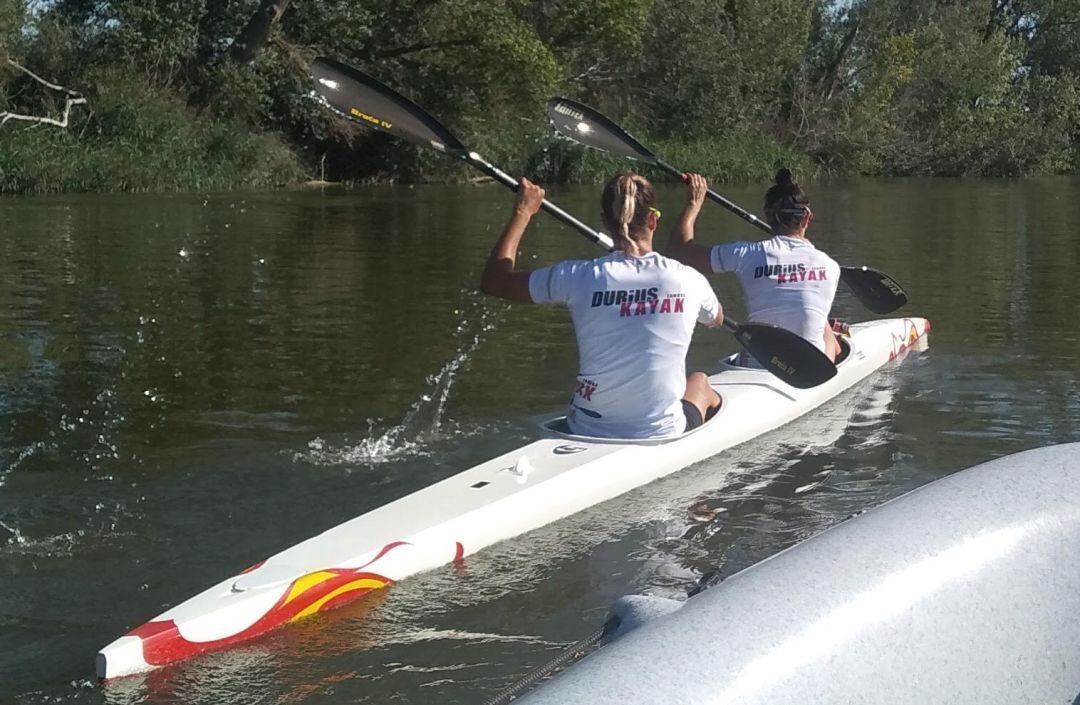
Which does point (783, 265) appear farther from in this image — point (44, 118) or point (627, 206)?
point (44, 118)

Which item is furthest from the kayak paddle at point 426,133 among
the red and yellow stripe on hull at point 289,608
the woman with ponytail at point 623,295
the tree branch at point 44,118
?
the tree branch at point 44,118

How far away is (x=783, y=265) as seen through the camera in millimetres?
8016

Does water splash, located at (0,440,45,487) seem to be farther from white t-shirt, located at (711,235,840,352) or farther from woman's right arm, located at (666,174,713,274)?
white t-shirt, located at (711,235,840,352)

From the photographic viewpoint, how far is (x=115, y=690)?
13.9ft

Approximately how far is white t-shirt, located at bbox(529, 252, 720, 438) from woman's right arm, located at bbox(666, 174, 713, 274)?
1468 mm

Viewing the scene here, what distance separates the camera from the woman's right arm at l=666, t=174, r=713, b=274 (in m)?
7.77

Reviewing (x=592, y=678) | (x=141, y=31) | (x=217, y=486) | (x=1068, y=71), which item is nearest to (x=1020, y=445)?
(x=217, y=486)

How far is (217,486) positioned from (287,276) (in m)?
8.66

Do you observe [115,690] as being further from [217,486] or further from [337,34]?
[337,34]

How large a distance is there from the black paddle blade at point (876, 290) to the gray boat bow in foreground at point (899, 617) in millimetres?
7645

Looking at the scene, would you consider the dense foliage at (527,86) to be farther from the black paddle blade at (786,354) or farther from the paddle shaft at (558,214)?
the black paddle blade at (786,354)

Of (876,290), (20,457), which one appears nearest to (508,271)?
(20,457)

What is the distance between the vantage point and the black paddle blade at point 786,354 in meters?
7.66

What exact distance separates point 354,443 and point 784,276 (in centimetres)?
280
